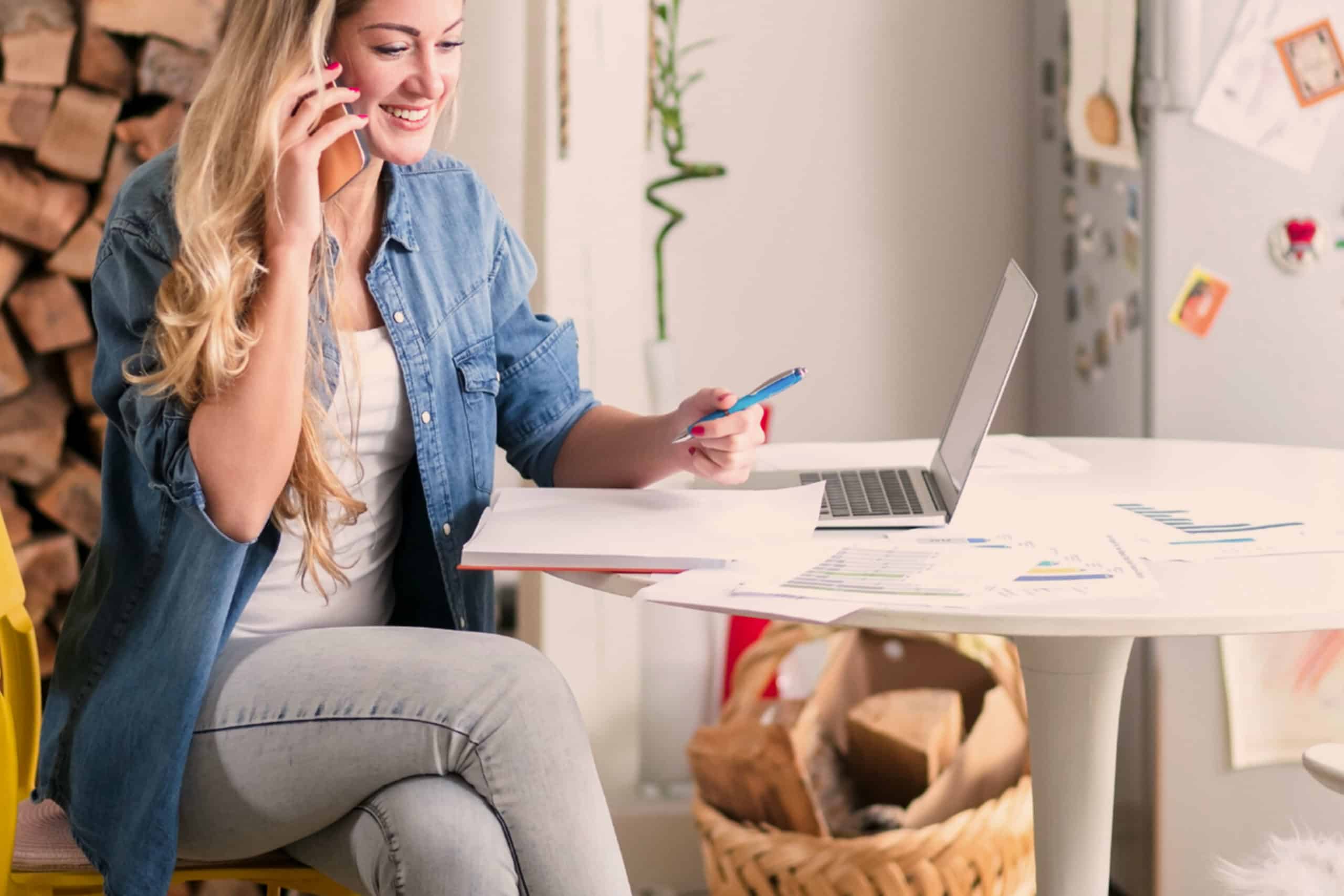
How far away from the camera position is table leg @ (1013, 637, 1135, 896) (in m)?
1.21

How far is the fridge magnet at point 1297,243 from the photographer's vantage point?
184 cm

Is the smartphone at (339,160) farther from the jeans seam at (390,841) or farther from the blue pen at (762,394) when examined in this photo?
the jeans seam at (390,841)

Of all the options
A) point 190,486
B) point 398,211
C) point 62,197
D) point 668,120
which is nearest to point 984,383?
point 398,211

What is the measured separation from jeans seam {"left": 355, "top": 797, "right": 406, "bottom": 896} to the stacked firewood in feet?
3.51

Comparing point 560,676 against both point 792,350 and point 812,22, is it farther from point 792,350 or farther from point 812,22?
point 812,22

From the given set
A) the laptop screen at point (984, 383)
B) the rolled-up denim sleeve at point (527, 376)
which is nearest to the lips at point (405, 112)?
the rolled-up denim sleeve at point (527, 376)

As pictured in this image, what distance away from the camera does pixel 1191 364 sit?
1888 millimetres

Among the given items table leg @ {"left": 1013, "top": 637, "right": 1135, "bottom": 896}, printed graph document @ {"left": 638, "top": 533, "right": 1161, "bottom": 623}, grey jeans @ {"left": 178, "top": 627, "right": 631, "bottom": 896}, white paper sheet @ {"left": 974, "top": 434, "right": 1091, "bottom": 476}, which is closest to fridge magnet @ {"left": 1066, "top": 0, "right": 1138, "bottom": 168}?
white paper sheet @ {"left": 974, "top": 434, "right": 1091, "bottom": 476}

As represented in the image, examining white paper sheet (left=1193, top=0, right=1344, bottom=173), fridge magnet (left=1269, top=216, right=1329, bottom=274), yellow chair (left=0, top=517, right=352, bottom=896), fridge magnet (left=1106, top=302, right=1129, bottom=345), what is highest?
white paper sheet (left=1193, top=0, right=1344, bottom=173)

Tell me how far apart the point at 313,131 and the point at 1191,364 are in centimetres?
128

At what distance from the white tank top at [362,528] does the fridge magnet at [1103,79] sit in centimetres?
120

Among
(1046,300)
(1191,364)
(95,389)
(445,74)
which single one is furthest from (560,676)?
(1046,300)

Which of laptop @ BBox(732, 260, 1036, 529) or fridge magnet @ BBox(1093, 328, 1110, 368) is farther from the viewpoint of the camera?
fridge magnet @ BBox(1093, 328, 1110, 368)

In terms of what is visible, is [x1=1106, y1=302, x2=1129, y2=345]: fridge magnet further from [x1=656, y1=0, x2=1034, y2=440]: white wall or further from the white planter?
the white planter
